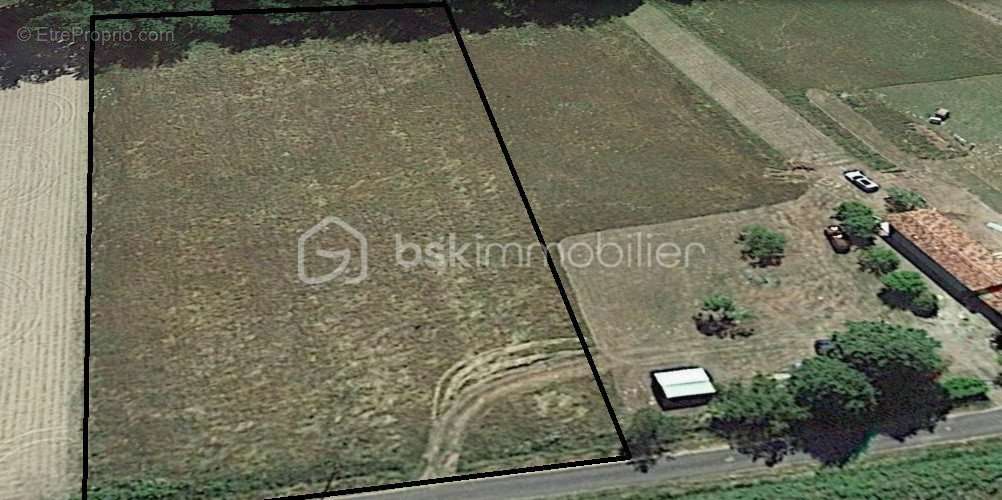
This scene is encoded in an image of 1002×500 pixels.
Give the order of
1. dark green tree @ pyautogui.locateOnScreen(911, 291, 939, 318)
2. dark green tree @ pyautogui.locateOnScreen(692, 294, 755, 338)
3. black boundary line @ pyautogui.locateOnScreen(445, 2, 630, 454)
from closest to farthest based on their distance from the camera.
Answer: black boundary line @ pyautogui.locateOnScreen(445, 2, 630, 454) → dark green tree @ pyautogui.locateOnScreen(692, 294, 755, 338) → dark green tree @ pyautogui.locateOnScreen(911, 291, 939, 318)

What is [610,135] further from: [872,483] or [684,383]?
[872,483]

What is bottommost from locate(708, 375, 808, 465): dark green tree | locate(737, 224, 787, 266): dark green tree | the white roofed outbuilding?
locate(708, 375, 808, 465): dark green tree

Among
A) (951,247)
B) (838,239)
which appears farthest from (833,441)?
(951,247)

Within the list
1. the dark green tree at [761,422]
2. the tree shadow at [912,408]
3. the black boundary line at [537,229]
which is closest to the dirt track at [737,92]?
the black boundary line at [537,229]

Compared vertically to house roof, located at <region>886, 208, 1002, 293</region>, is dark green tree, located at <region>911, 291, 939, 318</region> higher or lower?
lower

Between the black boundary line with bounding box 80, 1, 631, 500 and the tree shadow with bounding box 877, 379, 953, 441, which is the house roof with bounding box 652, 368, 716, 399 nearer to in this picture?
the black boundary line with bounding box 80, 1, 631, 500

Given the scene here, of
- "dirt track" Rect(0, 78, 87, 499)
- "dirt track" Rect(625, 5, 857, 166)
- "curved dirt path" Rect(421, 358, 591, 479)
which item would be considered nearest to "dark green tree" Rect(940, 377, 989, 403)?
"curved dirt path" Rect(421, 358, 591, 479)

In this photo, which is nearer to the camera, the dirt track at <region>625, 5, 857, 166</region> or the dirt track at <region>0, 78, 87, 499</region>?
the dirt track at <region>0, 78, 87, 499</region>
